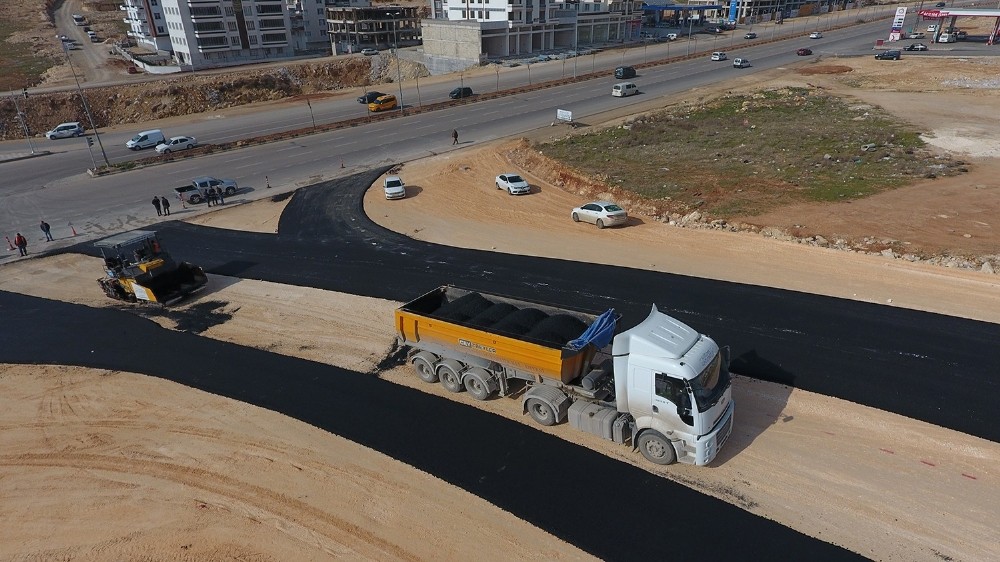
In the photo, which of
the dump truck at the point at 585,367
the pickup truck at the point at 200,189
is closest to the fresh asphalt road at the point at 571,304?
the dump truck at the point at 585,367

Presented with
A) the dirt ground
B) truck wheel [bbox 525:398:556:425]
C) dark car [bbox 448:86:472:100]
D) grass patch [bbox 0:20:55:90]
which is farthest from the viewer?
grass patch [bbox 0:20:55:90]

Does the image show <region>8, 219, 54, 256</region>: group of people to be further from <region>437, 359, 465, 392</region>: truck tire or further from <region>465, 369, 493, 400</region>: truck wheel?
<region>465, 369, 493, 400</region>: truck wheel

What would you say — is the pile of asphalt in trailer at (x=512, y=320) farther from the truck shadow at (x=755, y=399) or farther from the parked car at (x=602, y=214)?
the parked car at (x=602, y=214)

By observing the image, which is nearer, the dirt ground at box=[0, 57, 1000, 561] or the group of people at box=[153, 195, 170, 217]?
the dirt ground at box=[0, 57, 1000, 561]

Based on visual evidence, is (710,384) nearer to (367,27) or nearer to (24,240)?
(24,240)

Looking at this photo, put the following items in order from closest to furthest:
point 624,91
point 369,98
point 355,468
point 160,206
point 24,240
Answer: point 355,468, point 24,240, point 160,206, point 624,91, point 369,98

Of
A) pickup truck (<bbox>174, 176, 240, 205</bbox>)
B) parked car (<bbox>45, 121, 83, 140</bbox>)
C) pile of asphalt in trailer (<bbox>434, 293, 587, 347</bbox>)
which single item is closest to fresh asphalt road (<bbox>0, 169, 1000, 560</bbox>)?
pile of asphalt in trailer (<bbox>434, 293, 587, 347</bbox>)

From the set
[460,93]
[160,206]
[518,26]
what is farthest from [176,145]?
[518,26]

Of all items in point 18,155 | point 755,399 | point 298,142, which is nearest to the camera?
point 755,399
